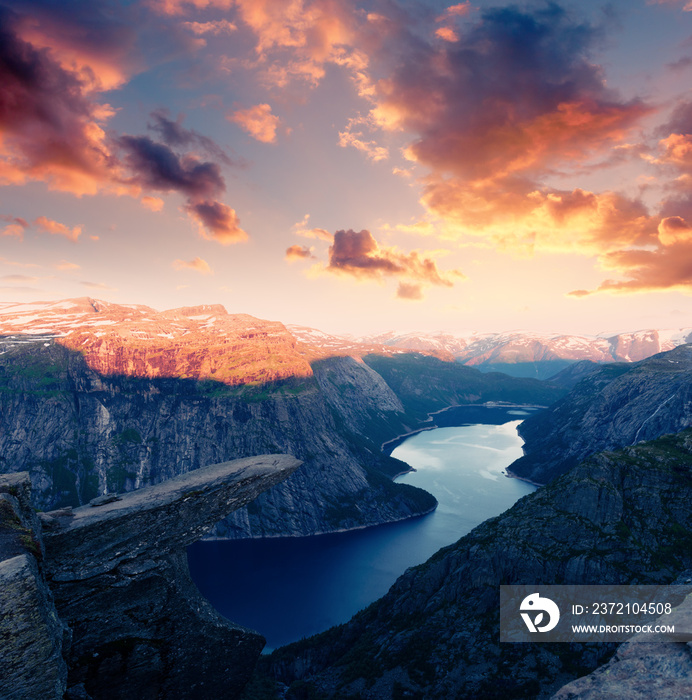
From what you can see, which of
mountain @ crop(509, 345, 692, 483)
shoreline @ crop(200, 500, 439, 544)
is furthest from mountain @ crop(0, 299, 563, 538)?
mountain @ crop(509, 345, 692, 483)

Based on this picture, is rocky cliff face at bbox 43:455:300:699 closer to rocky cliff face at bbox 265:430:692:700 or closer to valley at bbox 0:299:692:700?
valley at bbox 0:299:692:700

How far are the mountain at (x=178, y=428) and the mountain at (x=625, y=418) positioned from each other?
67.1m

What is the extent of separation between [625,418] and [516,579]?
133 m

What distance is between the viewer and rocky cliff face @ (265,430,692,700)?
32062 mm

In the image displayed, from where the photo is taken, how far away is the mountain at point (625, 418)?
11844 cm

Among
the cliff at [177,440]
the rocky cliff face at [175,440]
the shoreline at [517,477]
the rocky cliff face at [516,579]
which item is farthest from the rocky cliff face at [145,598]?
the shoreline at [517,477]

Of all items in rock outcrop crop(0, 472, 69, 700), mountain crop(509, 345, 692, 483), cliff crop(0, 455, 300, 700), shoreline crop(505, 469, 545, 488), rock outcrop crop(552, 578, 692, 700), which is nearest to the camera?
rock outcrop crop(552, 578, 692, 700)

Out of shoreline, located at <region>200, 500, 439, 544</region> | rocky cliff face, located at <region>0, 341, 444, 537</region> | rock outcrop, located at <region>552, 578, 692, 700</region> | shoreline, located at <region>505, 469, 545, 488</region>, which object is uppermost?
rock outcrop, located at <region>552, 578, 692, 700</region>

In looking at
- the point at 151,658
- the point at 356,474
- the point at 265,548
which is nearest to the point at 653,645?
the point at 151,658

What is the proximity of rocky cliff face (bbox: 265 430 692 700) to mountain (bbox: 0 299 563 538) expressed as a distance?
3441 inches

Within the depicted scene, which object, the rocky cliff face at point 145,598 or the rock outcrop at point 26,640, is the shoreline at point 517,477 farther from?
the rock outcrop at point 26,640

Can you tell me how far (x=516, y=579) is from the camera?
38.3 meters

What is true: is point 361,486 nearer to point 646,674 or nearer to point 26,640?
point 646,674

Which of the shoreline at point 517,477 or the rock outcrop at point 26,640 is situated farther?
the shoreline at point 517,477
